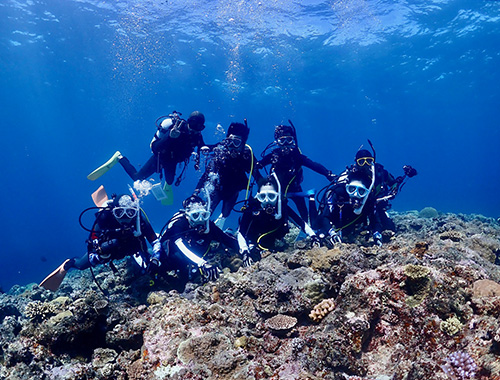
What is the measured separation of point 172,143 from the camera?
29.8 feet

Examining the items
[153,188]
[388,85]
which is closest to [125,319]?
[153,188]

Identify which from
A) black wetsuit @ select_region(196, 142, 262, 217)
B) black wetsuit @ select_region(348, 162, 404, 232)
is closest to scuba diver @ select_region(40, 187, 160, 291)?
black wetsuit @ select_region(196, 142, 262, 217)

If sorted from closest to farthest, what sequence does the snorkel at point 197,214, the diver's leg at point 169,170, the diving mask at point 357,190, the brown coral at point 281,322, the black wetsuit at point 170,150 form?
1. the brown coral at point 281,322
2. the snorkel at point 197,214
3. the diving mask at point 357,190
4. the black wetsuit at point 170,150
5. the diver's leg at point 169,170

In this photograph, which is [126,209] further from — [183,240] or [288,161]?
[288,161]

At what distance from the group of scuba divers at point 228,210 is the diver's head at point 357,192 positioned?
0.02 metres

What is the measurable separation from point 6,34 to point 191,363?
104 feet

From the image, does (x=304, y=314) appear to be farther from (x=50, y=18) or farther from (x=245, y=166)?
(x=50, y=18)

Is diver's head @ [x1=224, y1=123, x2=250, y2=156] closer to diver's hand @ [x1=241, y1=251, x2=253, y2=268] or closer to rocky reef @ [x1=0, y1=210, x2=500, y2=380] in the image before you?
diver's hand @ [x1=241, y1=251, x2=253, y2=268]

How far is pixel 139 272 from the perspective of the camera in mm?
7566

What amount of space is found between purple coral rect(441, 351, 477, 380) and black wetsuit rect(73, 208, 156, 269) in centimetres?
604

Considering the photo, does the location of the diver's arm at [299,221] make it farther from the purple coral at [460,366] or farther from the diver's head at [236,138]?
the purple coral at [460,366]

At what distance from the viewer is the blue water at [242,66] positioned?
21375 mm

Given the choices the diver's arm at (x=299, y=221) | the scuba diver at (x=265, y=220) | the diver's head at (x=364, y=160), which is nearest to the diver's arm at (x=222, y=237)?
the scuba diver at (x=265, y=220)

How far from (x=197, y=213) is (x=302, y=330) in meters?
3.74
